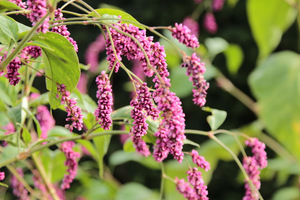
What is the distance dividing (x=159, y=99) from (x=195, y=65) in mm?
65

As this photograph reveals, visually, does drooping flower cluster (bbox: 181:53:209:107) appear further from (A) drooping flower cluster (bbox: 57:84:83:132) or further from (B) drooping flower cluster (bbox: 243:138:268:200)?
(B) drooping flower cluster (bbox: 243:138:268:200)

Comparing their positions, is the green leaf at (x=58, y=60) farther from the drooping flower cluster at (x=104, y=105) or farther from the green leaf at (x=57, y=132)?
the green leaf at (x=57, y=132)

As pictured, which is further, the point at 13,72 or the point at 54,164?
the point at 54,164

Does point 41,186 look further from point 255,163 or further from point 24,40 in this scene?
point 24,40

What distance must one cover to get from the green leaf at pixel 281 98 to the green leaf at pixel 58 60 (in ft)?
3.16

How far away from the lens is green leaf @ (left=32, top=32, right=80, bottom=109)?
2.18 feet

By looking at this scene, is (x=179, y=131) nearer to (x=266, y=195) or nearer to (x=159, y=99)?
(x=159, y=99)

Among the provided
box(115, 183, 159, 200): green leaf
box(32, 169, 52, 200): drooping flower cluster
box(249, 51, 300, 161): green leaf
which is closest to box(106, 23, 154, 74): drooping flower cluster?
box(32, 169, 52, 200): drooping flower cluster

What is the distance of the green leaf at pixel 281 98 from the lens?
1.52 metres

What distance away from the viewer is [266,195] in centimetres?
411

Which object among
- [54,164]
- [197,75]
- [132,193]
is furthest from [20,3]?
[132,193]

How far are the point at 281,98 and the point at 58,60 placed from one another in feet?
3.37

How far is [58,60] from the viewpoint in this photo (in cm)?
71

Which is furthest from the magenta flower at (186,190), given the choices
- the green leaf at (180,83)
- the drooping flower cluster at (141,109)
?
the green leaf at (180,83)
